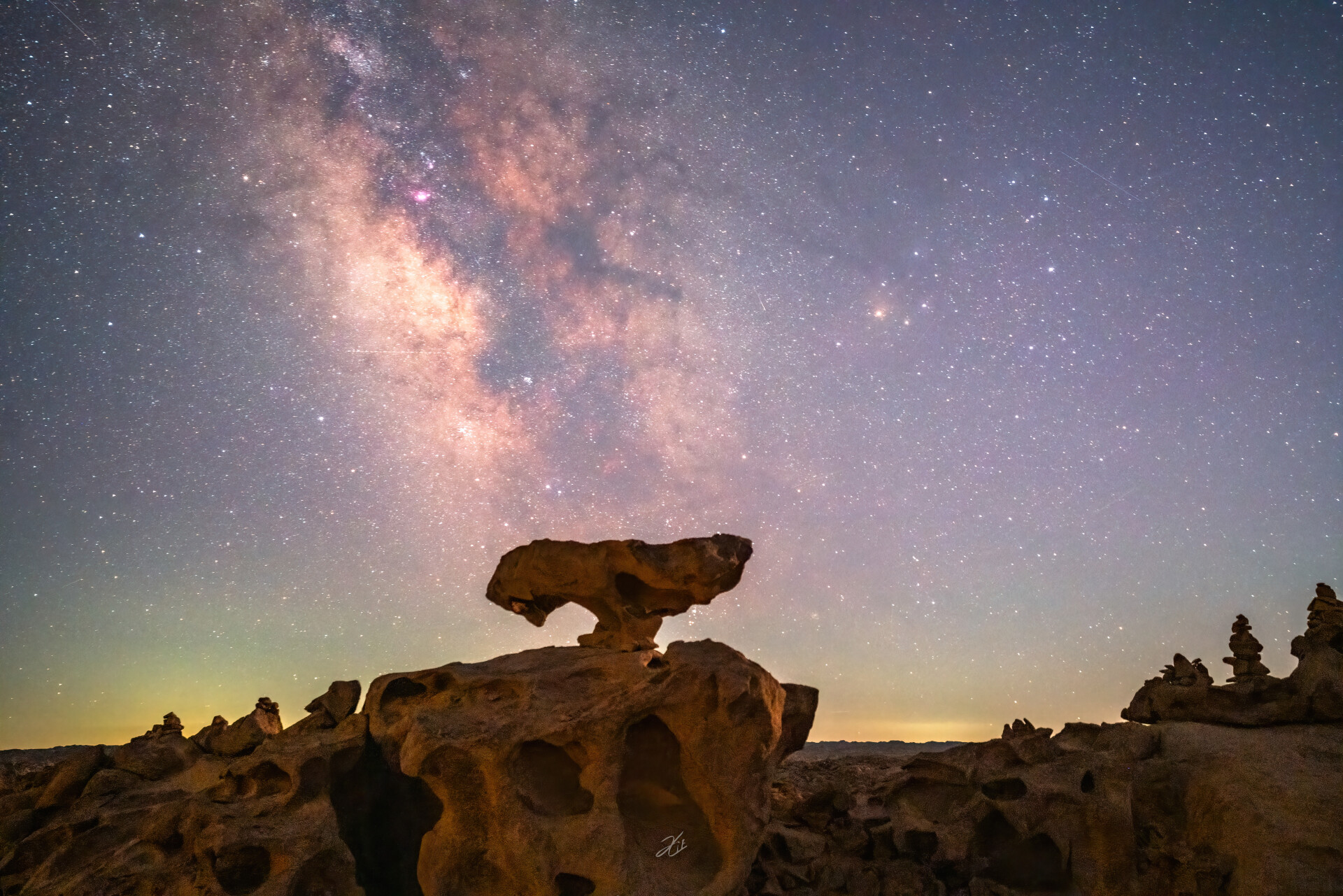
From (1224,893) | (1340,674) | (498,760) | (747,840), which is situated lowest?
(1224,893)

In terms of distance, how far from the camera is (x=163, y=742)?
1591 cm

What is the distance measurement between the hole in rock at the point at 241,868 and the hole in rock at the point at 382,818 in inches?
53.9

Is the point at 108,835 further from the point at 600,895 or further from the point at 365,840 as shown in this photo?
the point at 600,895

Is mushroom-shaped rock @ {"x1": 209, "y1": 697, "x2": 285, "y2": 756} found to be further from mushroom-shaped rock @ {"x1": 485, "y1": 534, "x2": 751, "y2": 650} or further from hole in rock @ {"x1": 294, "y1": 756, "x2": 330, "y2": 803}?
mushroom-shaped rock @ {"x1": 485, "y1": 534, "x2": 751, "y2": 650}

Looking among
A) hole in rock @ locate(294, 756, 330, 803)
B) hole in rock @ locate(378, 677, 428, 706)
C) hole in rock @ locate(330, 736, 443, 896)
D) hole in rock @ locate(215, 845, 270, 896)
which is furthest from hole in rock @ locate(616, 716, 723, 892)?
hole in rock @ locate(215, 845, 270, 896)

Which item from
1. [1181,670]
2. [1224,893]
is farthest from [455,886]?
[1181,670]

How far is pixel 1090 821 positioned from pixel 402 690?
14.2 m

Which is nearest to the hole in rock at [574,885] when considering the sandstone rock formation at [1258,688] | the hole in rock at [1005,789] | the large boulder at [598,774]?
the large boulder at [598,774]

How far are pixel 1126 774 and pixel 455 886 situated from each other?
13351 mm

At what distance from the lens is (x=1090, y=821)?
47.8 feet

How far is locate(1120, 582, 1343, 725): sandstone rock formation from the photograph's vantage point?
604 inches

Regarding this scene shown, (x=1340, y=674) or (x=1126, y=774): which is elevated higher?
(x=1340, y=674)
